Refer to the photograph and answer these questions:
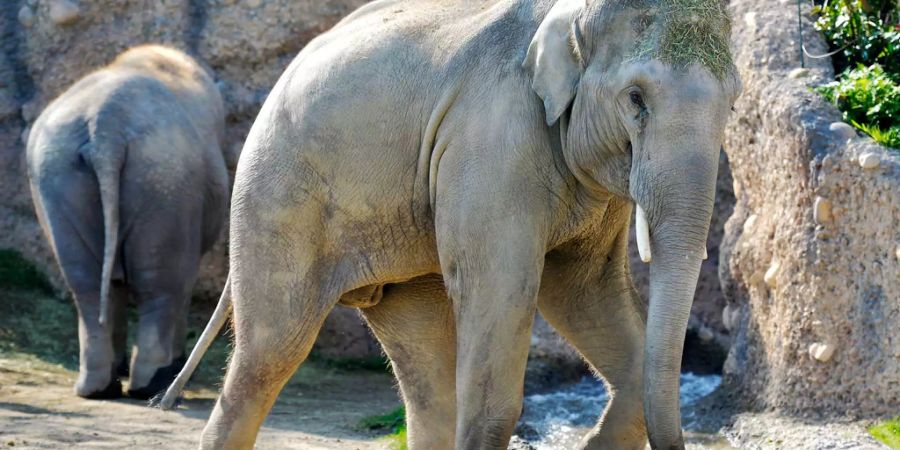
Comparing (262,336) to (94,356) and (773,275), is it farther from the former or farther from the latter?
(94,356)

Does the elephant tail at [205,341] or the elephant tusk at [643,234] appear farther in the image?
the elephant tail at [205,341]

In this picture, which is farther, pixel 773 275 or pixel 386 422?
pixel 386 422

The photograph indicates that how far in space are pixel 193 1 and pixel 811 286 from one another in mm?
5643

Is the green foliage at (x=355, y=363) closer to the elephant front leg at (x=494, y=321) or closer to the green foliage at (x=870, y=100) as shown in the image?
the green foliage at (x=870, y=100)

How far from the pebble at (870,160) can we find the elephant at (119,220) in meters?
4.29

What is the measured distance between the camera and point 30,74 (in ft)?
39.1

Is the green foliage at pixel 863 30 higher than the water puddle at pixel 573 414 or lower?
higher

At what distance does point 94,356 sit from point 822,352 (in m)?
4.37

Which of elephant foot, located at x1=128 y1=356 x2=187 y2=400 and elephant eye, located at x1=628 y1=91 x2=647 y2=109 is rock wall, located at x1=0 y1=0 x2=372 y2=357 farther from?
elephant eye, located at x1=628 y1=91 x2=647 y2=109

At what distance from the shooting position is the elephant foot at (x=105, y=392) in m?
9.38

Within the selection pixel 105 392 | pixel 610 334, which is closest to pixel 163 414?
pixel 105 392

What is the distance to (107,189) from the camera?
9.40 m

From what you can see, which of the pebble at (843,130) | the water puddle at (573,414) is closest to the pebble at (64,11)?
the water puddle at (573,414)

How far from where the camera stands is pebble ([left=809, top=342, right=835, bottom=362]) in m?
7.67
